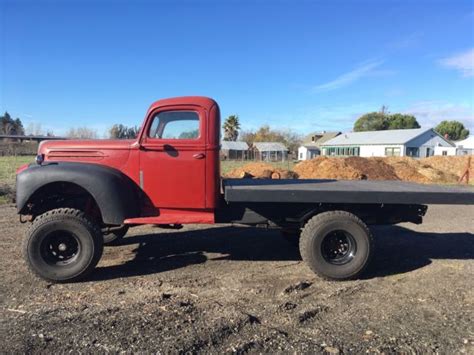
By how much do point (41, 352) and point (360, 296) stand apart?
3.31 metres

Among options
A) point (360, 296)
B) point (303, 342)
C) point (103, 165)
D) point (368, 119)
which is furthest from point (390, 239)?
point (368, 119)

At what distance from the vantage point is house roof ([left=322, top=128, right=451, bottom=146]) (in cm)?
5159

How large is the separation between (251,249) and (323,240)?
1728 millimetres

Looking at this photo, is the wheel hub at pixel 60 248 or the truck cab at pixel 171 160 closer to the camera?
the wheel hub at pixel 60 248

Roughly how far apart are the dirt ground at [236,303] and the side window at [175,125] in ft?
5.93

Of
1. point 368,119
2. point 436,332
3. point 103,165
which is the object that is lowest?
point 436,332

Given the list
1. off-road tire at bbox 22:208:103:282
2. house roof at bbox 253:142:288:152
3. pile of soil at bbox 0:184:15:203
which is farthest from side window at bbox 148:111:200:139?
house roof at bbox 253:142:288:152

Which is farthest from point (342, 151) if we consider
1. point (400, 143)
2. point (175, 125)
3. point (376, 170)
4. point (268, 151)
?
point (175, 125)

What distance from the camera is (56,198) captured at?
5.56 metres

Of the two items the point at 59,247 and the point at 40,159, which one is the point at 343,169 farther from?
the point at 59,247

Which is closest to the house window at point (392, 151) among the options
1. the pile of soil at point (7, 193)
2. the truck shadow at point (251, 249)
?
the truck shadow at point (251, 249)

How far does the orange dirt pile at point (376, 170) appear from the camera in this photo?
1941cm

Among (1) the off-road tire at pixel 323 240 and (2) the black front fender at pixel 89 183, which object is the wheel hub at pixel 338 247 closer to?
(1) the off-road tire at pixel 323 240

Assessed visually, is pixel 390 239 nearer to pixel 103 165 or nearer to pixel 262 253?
pixel 262 253
